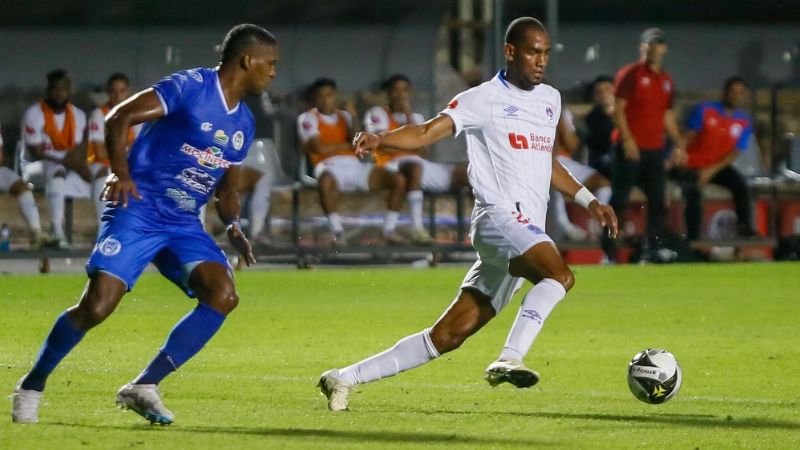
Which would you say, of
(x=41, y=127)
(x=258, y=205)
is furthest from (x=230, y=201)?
(x=258, y=205)

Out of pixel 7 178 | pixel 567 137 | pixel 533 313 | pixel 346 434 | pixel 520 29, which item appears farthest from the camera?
pixel 567 137

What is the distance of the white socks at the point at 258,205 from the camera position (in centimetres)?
1944

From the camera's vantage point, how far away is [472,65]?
22.2m

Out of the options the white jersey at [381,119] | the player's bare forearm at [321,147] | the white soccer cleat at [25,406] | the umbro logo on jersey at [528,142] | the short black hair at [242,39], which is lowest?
the white soccer cleat at [25,406]

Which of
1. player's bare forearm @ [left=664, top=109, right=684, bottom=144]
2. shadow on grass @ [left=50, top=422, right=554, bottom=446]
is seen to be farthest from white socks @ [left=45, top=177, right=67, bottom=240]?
shadow on grass @ [left=50, top=422, right=554, bottom=446]

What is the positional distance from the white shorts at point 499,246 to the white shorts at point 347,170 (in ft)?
35.4

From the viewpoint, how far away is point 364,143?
7504mm

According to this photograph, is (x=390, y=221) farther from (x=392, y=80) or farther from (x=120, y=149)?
(x=120, y=149)

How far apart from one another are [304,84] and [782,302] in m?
7.61

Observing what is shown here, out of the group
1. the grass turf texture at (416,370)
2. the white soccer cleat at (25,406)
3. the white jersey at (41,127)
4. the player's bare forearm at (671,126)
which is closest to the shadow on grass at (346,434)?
the grass turf texture at (416,370)

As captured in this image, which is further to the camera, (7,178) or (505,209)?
(7,178)

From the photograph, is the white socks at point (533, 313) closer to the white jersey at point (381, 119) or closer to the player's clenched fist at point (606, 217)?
the player's clenched fist at point (606, 217)

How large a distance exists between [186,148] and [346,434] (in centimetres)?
148

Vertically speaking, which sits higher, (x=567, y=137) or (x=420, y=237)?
(x=567, y=137)
